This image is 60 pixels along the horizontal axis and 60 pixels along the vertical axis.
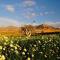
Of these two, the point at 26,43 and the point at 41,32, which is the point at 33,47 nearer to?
the point at 26,43

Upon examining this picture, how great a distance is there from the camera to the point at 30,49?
33.4 ft

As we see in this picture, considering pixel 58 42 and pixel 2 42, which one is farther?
pixel 58 42

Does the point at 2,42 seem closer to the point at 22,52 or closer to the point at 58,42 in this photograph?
the point at 22,52

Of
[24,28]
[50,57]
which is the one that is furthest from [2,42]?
[24,28]

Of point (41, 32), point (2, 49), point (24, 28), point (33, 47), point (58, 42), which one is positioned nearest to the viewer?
point (2, 49)

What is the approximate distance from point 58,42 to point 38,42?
2.82 feet

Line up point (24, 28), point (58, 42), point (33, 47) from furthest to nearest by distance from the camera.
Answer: point (24, 28), point (58, 42), point (33, 47)

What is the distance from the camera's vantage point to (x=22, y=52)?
971 cm

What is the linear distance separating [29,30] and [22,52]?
5.95 metres

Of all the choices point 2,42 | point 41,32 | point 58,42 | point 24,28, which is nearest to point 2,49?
point 2,42

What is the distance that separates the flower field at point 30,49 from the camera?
31.6 feet

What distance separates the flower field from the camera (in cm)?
962

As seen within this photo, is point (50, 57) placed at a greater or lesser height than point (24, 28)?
lesser

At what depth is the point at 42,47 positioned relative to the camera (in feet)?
34.7
